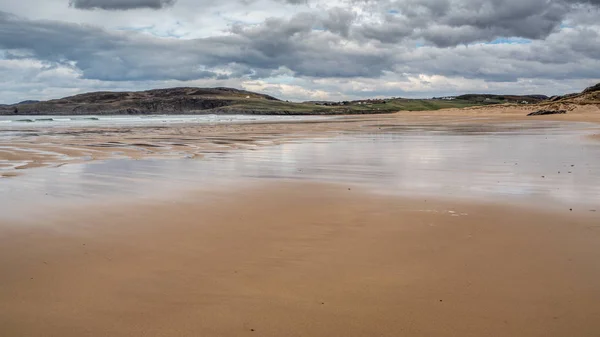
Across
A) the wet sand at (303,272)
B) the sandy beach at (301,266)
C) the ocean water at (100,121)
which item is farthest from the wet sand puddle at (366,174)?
the ocean water at (100,121)

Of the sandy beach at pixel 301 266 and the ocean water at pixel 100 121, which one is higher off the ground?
the ocean water at pixel 100 121

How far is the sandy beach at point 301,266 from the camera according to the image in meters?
3.53

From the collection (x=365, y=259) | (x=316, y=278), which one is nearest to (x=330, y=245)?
(x=365, y=259)

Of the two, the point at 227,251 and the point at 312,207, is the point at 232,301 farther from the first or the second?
the point at 312,207

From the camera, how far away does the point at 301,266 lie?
15.4 feet

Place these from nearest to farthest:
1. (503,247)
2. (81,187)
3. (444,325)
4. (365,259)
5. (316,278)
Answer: (444,325), (316,278), (365,259), (503,247), (81,187)

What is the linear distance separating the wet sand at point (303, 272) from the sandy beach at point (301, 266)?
0.02 m

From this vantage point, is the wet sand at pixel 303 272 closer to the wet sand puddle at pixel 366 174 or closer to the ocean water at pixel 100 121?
the wet sand puddle at pixel 366 174

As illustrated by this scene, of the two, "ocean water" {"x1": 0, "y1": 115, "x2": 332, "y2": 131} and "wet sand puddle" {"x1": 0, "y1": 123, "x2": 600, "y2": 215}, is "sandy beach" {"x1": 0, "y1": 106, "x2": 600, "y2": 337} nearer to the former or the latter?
"wet sand puddle" {"x1": 0, "y1": 123, "x2": 600, "y2": 215}

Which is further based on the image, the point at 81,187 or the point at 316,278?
the point at 81,187

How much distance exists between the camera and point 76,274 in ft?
14.8

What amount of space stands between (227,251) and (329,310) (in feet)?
6.08

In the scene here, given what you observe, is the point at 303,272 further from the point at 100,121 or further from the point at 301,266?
the point at 100,121

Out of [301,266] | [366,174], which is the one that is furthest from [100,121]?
[301,266]
